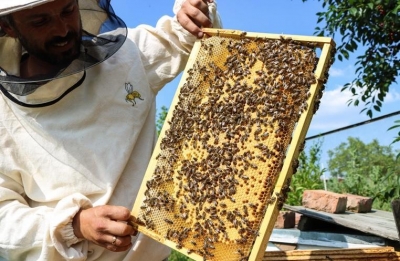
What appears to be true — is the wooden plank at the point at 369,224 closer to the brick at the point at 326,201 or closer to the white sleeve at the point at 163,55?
the brick at the point at 326,201

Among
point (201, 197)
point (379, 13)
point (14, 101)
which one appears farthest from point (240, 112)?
point (379, 13)

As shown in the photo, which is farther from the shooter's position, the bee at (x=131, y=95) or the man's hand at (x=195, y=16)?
the bee at (x=131, y=95)

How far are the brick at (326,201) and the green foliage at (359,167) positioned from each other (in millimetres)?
1605

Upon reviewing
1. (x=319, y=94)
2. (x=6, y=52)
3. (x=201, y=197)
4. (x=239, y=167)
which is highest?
(x=319, y=94)

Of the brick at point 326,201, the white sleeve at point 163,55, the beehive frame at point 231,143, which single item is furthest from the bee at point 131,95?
the brick at point 326,201

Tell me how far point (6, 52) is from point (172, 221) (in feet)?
4.64

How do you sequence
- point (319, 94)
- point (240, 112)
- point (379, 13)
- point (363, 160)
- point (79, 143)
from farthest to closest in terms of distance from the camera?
point (363, 160), point (379, 13), point (79, 143), point (240, 112), point (319, 94)

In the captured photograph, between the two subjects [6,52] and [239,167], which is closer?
[239,167]

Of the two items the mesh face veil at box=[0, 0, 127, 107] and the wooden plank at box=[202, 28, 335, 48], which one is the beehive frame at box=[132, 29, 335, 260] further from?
the mesh face veil at box=[0, 0, 127, 107]

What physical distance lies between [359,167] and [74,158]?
22.6 feet

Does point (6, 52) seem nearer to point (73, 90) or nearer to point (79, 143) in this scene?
point (73, 90)

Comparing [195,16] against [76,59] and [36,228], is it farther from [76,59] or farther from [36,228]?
[36,228]

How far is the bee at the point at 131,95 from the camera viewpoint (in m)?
2.91

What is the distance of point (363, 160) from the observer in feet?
28.4
